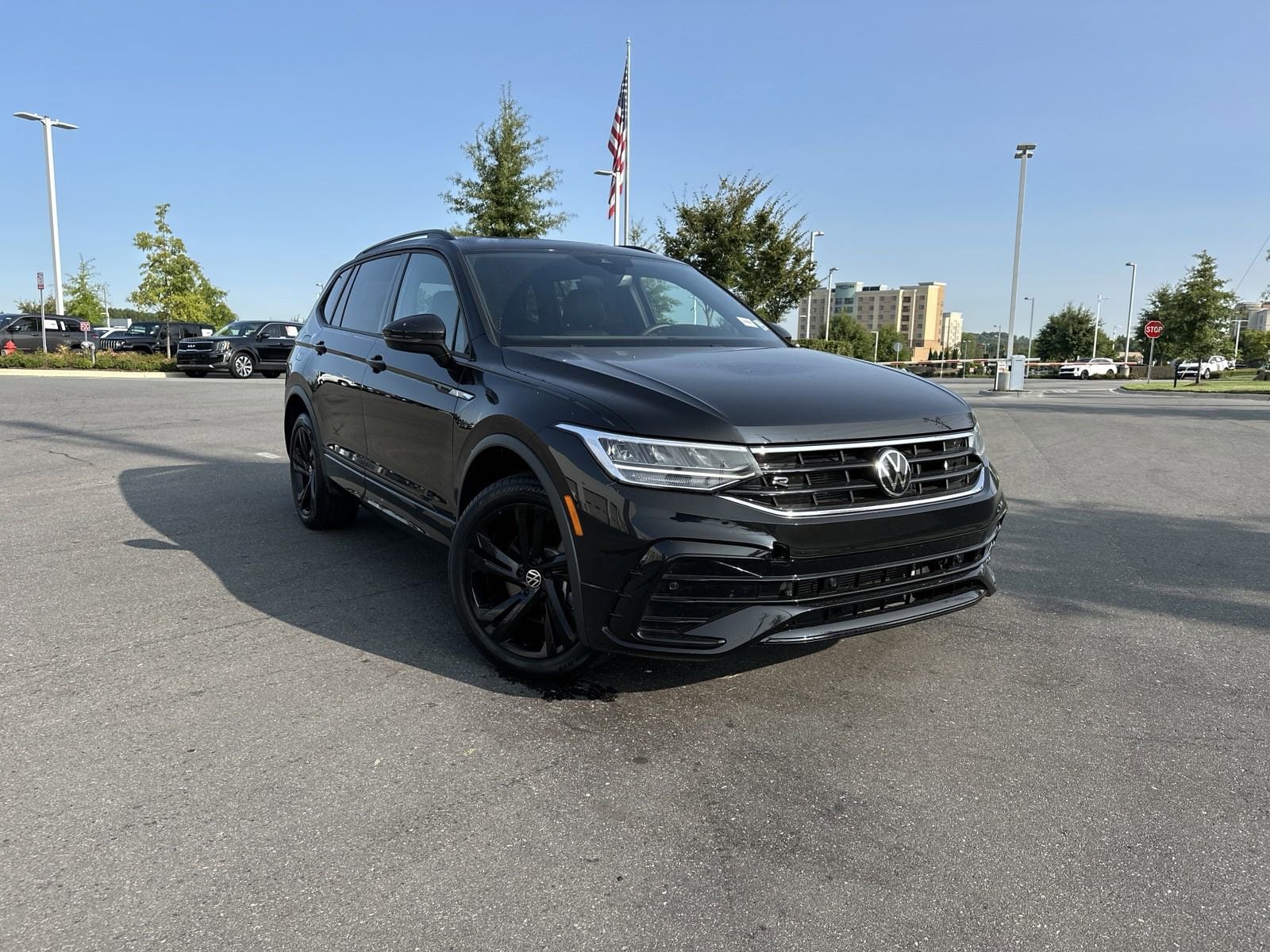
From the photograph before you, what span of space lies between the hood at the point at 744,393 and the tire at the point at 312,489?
2534mm

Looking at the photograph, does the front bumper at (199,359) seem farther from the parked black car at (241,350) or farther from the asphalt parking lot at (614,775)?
the asphalt parking lot at (614,775)

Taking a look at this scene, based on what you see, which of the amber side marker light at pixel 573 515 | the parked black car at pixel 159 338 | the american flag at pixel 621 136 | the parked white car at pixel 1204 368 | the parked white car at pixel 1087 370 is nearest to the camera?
the amber side marker light at pixel 573 515

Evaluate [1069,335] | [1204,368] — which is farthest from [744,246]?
[1069,335]

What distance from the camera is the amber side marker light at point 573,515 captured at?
2988mm

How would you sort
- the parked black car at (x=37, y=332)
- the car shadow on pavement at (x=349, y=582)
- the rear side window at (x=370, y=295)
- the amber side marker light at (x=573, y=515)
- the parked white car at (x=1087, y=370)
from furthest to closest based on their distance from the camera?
the parked white car at (x=1087, y=370) < the parked black car at (x=37, y=332) < the rear side window at (x=370, y=295) < the car shadow on pavement at (x=349, y=582) < the amber side marker light at (x=573, y=515)

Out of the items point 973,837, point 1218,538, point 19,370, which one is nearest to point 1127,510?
point 1218,538

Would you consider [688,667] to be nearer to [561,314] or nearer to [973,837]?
[973,837]

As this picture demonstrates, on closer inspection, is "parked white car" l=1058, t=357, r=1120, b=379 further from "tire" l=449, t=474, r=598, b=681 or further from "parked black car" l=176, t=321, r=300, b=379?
"tire" l=449, t=474, r=598, b=681

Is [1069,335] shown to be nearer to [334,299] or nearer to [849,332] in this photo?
[849,332]

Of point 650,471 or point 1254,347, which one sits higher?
point 1254,347

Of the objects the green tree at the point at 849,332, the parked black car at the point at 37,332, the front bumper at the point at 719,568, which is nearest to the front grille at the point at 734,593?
the front bumper at the point at 719,568

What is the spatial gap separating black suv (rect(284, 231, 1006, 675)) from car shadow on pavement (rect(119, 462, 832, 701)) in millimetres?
267

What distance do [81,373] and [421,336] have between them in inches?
1086

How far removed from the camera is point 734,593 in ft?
9.36
